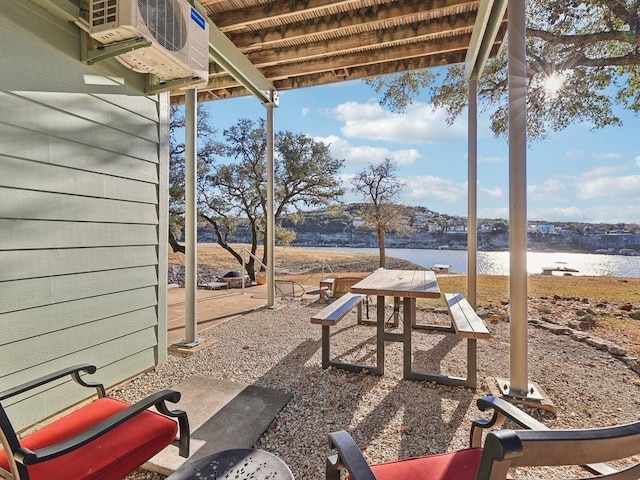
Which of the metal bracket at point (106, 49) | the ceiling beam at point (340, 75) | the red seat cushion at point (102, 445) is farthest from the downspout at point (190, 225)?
the red seat cushion at point (102, 445)

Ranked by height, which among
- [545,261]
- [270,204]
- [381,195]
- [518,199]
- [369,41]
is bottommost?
[545,261]

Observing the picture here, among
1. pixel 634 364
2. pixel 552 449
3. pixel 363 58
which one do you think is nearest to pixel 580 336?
pixel 634 364

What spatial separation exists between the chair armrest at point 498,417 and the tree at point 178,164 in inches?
340

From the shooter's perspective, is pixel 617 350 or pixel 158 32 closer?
pixel 158 32

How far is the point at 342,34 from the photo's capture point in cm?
376

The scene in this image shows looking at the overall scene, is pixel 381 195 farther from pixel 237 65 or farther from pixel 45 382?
pixel 45 382

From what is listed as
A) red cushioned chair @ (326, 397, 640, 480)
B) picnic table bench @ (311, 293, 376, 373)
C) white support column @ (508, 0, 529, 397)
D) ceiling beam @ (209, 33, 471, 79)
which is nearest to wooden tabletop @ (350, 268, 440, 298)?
picnic table bench @ (311, 293, 376, 373)

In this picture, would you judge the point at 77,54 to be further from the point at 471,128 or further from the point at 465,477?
the point at 471,128

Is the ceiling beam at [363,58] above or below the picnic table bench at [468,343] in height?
above

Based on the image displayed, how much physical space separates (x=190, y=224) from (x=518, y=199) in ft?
10.2

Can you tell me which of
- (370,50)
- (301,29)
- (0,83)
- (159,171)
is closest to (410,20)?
(370,50)

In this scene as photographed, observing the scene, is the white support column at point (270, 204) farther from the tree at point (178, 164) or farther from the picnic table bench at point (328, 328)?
the tree at point (178, 164)

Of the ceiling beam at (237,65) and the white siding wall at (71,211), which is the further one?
the ceiling beam at (237,65)

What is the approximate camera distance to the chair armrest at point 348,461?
90 centimetres
